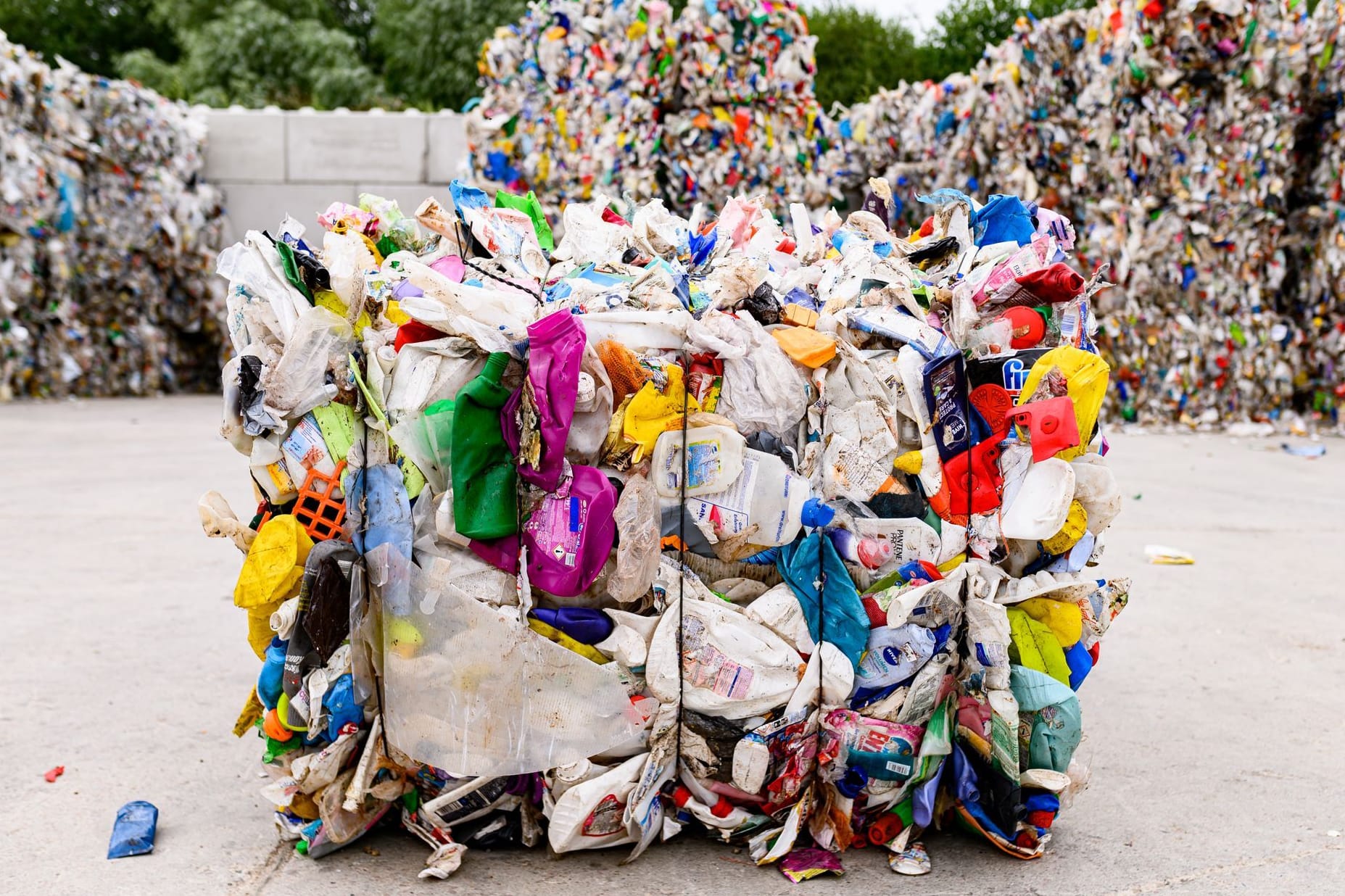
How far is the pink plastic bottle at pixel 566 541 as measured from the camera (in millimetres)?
2000

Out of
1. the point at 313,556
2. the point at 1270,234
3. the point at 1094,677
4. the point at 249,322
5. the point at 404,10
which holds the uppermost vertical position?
the point at 404,10

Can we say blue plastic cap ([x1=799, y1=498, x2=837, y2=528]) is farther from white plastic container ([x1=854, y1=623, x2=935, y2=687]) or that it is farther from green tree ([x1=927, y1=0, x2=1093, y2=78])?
green tree ([x1=927, y1=0, x2=1093, y2=78])

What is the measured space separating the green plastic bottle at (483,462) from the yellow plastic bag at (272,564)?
12.4 inches

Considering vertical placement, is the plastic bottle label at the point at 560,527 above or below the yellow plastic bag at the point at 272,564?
above

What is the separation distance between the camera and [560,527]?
6.59 feet

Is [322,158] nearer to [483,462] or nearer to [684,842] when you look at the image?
[483,462]

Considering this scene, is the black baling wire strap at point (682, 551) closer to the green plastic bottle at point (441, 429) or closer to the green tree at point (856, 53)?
the green plastic bottle at point (441, 429)

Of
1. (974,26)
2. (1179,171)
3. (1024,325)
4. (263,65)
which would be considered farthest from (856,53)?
(1024,325)

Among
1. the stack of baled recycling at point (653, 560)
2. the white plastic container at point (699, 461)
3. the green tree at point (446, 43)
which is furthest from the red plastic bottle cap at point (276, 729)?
the green tree at point (446, 43)

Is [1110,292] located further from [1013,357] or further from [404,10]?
[404,10]

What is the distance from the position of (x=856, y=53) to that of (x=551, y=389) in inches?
961

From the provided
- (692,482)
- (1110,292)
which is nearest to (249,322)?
(692,482)

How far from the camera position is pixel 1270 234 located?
758 cm

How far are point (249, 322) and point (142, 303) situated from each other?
351 inches
